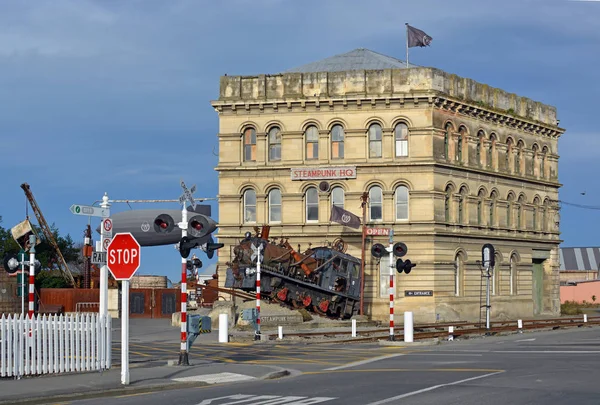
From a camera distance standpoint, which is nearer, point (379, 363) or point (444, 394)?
point (444, 394)

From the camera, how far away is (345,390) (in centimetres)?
2127

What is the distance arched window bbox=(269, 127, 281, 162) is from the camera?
62.7 meters

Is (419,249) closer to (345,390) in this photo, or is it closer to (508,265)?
(508,265)

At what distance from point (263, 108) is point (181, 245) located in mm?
36445

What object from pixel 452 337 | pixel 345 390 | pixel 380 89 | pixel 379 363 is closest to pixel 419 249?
pixel 380 89

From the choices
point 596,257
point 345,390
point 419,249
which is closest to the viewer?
point 345,390

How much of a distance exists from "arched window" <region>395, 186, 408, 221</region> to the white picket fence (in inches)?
1444

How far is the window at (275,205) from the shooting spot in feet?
205

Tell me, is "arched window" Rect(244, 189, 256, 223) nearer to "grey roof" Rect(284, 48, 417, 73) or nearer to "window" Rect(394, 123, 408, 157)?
"window" Rect(394, 123, 408, 157)

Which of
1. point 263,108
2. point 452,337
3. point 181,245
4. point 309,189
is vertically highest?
point 263,108

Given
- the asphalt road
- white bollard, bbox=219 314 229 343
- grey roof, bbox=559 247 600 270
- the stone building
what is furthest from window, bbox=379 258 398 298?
grey roof, bbox=559 247 600 270

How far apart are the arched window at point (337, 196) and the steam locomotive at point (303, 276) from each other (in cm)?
444

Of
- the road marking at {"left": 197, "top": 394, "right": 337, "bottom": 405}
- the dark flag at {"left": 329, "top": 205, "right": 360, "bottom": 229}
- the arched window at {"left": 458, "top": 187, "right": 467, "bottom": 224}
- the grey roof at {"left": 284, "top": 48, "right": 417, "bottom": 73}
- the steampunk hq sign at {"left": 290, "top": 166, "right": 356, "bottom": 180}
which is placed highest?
the grey roof at {"left": 284, "top": 48, "right": 417, "bottom": 73}

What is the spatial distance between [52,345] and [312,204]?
126 ft
